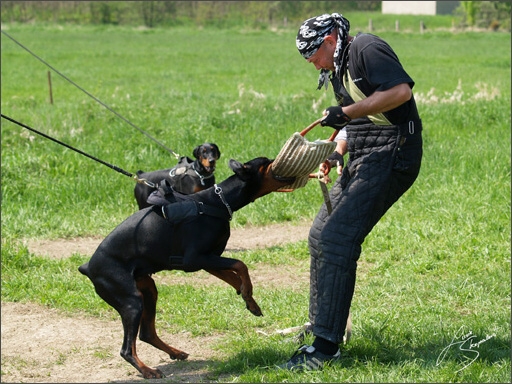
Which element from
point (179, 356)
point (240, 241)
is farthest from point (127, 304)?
point (240, 241)

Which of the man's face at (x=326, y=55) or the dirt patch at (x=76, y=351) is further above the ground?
the man's face at (x=326, y=55)

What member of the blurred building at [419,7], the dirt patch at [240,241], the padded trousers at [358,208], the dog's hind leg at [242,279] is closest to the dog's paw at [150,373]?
the dog's hind leg at [242,279]

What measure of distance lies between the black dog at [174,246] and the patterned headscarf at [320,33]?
0.76 meters

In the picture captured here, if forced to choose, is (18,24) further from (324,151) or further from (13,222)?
(324,151)

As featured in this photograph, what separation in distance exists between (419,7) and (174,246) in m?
63.5

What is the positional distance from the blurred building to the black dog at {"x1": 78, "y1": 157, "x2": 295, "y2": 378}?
2324 inches

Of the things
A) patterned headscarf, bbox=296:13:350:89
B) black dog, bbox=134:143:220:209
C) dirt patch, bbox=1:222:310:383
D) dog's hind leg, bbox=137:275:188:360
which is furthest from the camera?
black dog, bbox=134:143:220:209

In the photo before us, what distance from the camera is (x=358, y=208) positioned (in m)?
4.59

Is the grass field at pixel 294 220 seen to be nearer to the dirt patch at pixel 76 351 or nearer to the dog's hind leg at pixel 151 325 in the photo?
the dirt patch at pixel 76 351

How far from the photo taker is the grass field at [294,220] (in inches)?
197

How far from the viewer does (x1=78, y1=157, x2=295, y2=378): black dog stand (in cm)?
477

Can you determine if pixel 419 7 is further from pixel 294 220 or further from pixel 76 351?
pixel 76 351

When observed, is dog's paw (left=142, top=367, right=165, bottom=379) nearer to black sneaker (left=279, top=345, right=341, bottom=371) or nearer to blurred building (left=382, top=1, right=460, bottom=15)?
black sneaker (left=279, top=345, right=341, bottom=371)

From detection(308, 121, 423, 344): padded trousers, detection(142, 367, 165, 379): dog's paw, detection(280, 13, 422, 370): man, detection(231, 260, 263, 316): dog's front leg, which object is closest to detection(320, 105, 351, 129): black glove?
detection(280, 13, 422, 370): man
